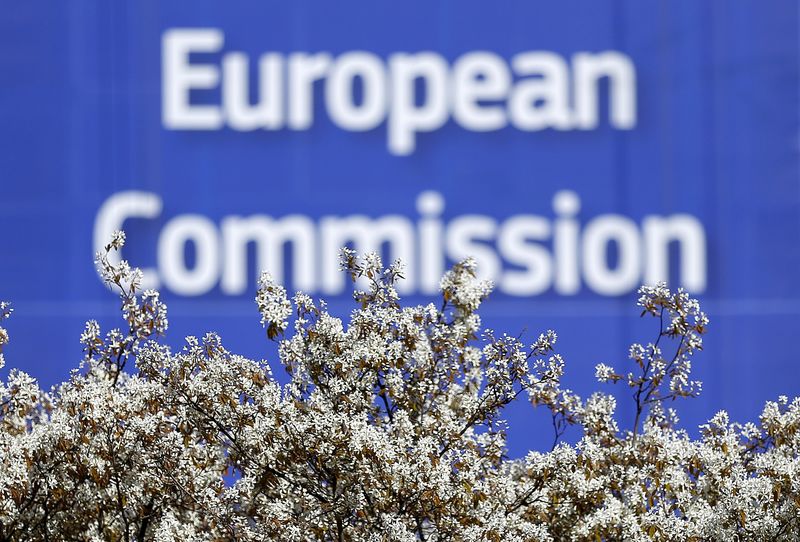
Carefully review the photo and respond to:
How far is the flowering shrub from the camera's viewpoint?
4.79m

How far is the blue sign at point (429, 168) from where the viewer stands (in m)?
9.23

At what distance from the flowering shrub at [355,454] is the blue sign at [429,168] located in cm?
374

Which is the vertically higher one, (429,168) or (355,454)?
(429,168)

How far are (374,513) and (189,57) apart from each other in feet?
17.1

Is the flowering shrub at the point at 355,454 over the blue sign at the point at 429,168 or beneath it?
beneath

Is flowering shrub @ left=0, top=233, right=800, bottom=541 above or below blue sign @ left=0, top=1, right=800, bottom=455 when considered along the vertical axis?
below

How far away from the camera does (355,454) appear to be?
4.67 metres

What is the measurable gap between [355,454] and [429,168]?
15.8 ft

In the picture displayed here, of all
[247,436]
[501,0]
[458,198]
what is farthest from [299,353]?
[501,0]

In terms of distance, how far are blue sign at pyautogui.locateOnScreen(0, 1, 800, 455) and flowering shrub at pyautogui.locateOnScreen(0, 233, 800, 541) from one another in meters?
3.74

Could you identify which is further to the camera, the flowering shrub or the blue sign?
the blue sign

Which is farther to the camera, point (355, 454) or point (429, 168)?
point (429, 168)

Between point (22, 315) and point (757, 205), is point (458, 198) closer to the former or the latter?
point (757, 205)

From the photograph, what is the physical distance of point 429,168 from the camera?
931 centimetres
